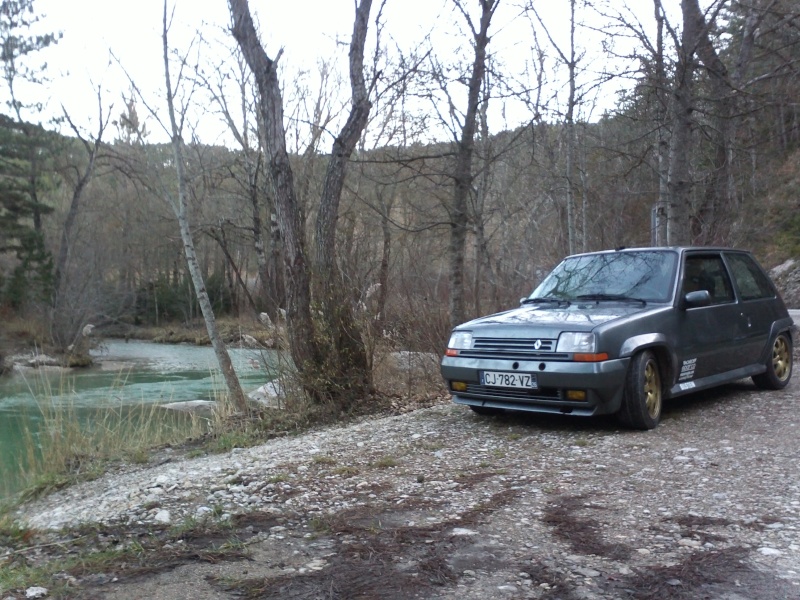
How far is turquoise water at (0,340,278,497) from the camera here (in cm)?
997

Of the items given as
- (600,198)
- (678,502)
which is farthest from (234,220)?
(678,502)

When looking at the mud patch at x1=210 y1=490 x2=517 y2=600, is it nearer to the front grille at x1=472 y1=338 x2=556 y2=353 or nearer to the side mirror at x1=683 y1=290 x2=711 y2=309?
the front grille at x1=472 y1=338 x2=556 y2=353

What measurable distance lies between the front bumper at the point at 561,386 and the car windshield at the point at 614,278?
1097mm

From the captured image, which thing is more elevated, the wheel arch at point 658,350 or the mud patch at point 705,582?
the wheel arch at point 658,350

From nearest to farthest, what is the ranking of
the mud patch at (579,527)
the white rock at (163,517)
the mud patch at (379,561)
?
the mud patch at (379,561) < the mud patch at (579,527) < the white rock at (163,517)

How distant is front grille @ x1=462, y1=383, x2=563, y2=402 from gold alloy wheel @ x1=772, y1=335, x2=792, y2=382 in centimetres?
360

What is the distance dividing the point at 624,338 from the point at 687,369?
1.10 metres

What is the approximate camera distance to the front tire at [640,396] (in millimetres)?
6539

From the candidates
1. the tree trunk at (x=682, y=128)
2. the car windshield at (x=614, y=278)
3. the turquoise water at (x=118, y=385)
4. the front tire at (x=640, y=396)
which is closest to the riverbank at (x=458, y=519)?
the front tire at (x=640, y=396)

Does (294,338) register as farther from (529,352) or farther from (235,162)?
(235,162)

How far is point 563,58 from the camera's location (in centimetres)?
1540

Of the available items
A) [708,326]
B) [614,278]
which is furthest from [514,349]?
[708,326]

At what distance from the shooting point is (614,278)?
25.2ft

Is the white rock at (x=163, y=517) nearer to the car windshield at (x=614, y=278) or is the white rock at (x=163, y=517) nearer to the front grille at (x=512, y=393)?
the front grille at (x=512, y=393)
